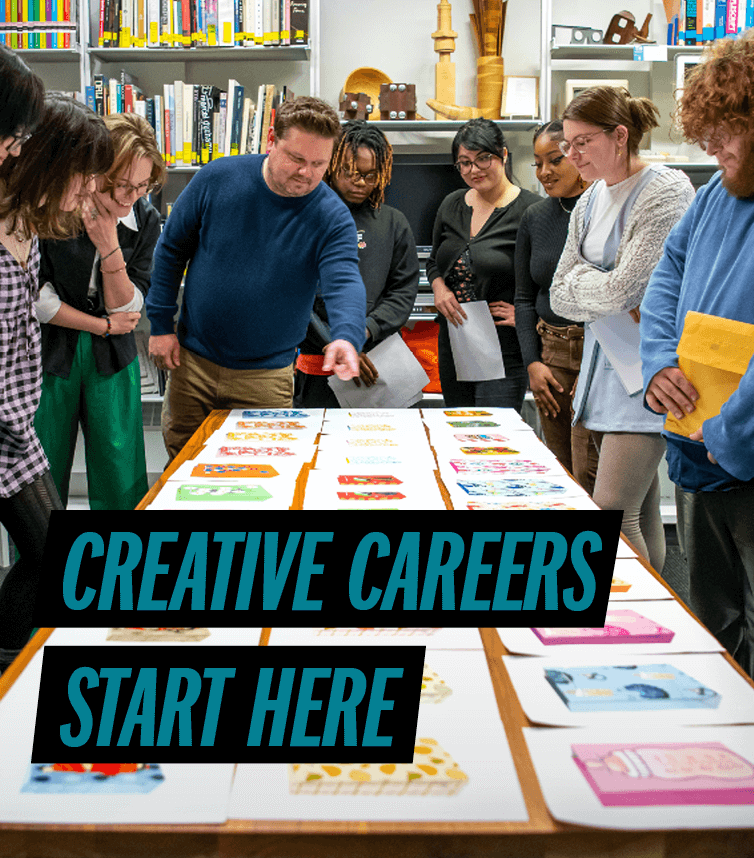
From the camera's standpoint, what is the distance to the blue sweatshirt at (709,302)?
1.22 meters

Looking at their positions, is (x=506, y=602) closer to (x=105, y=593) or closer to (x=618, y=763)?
(x=618, y=763)

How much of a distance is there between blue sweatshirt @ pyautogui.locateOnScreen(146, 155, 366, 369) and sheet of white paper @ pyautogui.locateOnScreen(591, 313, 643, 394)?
57cm

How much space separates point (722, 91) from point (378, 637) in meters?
0.94

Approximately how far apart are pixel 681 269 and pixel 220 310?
1117mm

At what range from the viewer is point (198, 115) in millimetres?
3338

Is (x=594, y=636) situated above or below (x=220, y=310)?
below

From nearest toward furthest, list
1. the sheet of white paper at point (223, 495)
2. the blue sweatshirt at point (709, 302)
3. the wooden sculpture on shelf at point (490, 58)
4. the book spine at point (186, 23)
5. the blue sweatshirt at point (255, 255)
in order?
the blue sweatshirt at point (709, 302) < the sheet of white paper at point (223, 495) < the blue sweatshirt at point (255, 255) < the book spine at point (186, 23) < the wooden sculpture on shelf at point (490, 58)

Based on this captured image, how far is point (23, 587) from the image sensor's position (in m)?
1.64

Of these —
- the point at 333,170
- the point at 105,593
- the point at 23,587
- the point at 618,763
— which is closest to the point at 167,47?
the point at 333,170

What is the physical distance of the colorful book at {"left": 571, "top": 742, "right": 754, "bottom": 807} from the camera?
0.68 metres

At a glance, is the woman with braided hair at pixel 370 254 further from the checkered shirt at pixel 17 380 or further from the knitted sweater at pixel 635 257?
the checkered shirt at pixel 17 380

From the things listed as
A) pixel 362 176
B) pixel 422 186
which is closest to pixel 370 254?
pixel 362 176

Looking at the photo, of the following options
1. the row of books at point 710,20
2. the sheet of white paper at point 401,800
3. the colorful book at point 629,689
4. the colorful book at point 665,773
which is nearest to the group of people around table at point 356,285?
the colorful book at point 629,689

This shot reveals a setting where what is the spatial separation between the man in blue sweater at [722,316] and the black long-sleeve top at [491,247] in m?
1.05
